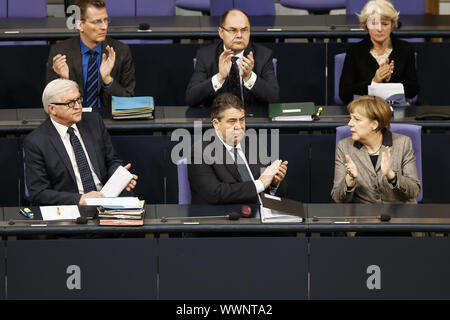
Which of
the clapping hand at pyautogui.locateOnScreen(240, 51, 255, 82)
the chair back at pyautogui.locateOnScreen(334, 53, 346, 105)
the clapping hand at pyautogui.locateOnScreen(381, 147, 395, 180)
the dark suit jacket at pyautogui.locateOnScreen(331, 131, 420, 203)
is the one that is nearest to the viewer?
the clapping hand at pyautogui.locateOnScreen(381, 147, 395, 180)

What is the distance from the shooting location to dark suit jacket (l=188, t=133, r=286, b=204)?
14.5 feet

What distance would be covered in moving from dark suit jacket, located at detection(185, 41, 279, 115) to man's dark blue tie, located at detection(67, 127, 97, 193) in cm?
87

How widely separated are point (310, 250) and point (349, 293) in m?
A: 0.24

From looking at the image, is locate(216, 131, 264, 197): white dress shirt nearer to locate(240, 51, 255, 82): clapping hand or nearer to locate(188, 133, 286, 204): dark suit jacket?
locate(188, 133, 286, 204): dark suit jacket

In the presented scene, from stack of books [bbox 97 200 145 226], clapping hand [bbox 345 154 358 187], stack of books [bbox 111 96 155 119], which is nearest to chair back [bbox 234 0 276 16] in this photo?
stack of books [bbox 111 96 155 119]

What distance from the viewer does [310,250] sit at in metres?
3.97

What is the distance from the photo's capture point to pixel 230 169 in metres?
4.59

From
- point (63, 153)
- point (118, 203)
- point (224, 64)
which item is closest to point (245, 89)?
point (224, 64)

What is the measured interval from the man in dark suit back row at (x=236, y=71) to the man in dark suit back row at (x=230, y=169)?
69 cm

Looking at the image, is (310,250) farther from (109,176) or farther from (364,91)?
(364,91)

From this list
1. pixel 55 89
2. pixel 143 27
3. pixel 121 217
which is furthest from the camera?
pixel 143 27

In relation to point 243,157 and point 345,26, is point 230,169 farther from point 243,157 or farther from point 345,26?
point 345,26

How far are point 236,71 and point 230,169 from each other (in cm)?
97
